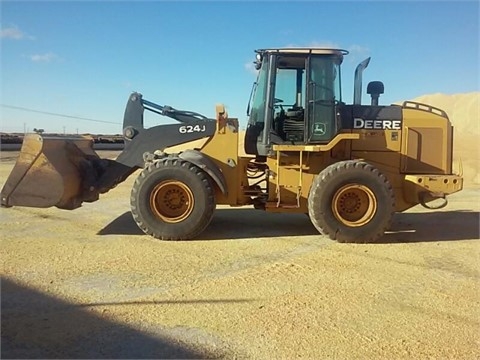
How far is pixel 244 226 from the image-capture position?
802 centimetres

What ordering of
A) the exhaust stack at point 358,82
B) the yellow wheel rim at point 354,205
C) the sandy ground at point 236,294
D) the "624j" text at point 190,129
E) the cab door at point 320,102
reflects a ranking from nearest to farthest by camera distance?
the sandy ground at point 236,294 → the yellow wheel rim at point 354,205 → the cab door at point 320,102 → the "624j" text at point 190,129 → the exhaust stack at point 358,82

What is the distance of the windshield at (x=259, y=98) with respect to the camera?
7.50 metres

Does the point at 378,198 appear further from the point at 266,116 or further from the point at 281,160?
the point at 266,116

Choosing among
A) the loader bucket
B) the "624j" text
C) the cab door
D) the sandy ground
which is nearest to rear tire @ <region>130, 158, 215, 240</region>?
the sandy ground

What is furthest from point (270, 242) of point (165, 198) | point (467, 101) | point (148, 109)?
point (467, 101)

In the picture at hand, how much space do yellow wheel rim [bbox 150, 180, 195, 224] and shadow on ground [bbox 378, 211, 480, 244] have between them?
2.92 metres

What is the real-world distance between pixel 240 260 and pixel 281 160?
6.78ft

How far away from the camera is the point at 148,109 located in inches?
313

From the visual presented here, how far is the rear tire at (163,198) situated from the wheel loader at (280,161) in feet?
0.05

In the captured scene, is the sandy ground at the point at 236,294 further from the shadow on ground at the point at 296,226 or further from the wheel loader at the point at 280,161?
the wheel loader at the point at 280,161

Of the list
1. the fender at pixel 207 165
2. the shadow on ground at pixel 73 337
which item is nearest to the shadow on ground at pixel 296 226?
the fender at pixel 207 165

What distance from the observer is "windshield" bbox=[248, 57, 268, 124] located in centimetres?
750

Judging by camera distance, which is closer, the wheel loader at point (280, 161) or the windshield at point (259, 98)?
the wheel loader at point (280, 161)

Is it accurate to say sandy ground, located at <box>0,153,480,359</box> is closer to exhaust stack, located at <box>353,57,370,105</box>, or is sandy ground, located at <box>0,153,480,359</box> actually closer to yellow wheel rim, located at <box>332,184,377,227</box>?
yellow wheel rim, located at <box>332,184,377,227</box>
